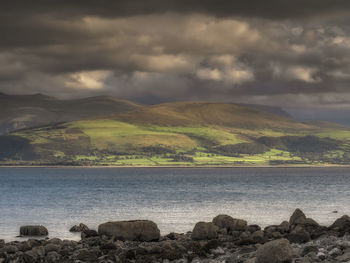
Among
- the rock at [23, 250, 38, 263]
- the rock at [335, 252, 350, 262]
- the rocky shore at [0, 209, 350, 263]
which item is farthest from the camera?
the rock at [23, 250, 38, 263]

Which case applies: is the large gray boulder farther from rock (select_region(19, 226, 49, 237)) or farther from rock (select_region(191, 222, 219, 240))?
rock (select_region(19, 226, 49, 237))

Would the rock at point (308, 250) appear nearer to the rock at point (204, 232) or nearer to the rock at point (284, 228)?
the rock at point (204, 232)

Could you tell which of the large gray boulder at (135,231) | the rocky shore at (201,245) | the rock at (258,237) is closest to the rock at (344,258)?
the rocky shore at (201,245)

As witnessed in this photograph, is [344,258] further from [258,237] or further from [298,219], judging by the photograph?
[298,219]

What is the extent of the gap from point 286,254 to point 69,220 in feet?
149

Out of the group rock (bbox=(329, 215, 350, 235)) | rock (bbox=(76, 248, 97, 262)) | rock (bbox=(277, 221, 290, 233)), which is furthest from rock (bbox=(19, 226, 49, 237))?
rock (bbox=(329, 215, 350, 235))

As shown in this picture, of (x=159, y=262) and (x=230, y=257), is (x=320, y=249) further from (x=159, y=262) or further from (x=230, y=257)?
(x=159, y=262)

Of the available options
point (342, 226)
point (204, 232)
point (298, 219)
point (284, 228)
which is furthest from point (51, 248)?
point (342, 226)

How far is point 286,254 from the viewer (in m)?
31.5

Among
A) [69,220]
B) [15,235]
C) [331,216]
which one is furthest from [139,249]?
[331,216]

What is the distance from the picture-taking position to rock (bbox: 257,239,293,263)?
31.3m

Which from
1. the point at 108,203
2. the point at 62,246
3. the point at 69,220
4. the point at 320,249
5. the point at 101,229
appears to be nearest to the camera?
the point at 320,249

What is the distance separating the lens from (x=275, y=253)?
31344 millimetres

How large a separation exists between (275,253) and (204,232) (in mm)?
17676
